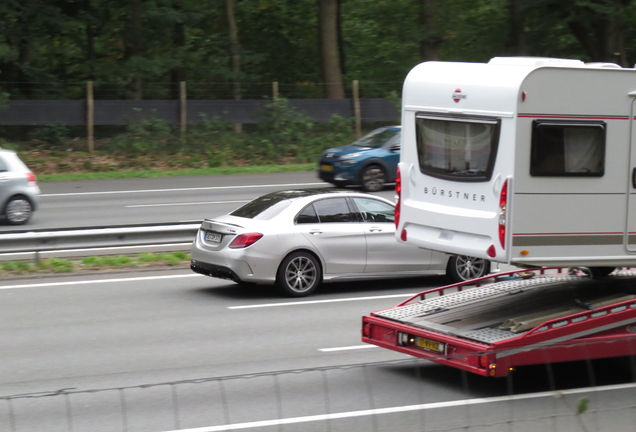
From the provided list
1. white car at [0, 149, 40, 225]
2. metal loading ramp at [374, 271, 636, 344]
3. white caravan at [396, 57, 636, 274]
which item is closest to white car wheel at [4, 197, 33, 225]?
white car at [0, 149, 40, 225]

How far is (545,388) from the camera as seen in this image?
828 cm

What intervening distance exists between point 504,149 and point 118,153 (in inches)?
1000

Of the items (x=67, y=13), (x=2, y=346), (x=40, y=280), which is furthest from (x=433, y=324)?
(x=67, y=13)

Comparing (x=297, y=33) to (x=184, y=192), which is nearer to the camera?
(x=184, y=192)

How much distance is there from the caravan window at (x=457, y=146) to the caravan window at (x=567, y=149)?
391 mm

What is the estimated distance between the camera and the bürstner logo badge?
28.1ft

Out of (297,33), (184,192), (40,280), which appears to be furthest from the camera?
(297,33)

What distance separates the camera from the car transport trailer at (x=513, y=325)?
7.67 m

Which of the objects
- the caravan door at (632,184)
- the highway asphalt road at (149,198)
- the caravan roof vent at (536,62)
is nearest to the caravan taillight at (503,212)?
the caravan roof vent at (536,62)

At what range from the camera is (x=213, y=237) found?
12734 millimetres

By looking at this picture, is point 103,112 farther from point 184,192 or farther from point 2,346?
point 2,346

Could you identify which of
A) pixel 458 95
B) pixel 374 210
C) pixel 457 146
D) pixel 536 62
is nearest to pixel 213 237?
pixel 374 210

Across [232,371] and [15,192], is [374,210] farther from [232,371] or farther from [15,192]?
[15,192]

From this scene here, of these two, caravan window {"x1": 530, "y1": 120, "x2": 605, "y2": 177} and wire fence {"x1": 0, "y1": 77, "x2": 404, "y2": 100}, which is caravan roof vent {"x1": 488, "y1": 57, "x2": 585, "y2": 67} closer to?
caravan window {"x1": 530, "y1": 120, "x2": 605, "y2": 177}
